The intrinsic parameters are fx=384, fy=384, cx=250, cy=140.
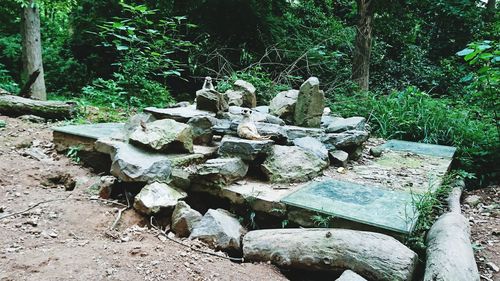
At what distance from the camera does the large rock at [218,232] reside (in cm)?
254

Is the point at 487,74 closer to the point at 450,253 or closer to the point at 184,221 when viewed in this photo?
the point at 450,253

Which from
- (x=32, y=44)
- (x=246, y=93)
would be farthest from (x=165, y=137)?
(x=32, y=44)

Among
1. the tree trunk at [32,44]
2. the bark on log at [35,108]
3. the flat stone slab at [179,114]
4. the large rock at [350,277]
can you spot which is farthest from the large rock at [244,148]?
the tree trunk at [32,44]

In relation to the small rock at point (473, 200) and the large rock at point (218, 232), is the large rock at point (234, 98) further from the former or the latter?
the small rock at point (473, 200)

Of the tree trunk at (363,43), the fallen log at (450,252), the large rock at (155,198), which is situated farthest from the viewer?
the tree trunk at (363,43)

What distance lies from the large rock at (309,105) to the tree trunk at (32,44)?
5422 millimetres

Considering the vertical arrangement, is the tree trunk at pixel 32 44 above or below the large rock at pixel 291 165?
above

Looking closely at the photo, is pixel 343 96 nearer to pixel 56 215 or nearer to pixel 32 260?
pixel 56 215

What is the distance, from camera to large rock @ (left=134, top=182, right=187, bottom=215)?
110 inches

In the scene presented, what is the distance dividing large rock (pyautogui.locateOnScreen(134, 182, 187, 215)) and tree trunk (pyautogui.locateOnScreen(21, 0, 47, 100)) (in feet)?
18.1

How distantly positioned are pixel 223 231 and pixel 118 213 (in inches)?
35.0

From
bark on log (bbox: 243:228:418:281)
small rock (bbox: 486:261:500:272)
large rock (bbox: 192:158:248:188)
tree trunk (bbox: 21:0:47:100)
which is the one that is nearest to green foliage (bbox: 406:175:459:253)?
bark on log (bbox: 243:228:418:281)

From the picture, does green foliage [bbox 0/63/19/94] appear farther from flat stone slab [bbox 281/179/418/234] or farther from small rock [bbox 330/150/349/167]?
flat stone slab [bbox 281/179/418/234]

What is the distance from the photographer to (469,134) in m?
5.12
